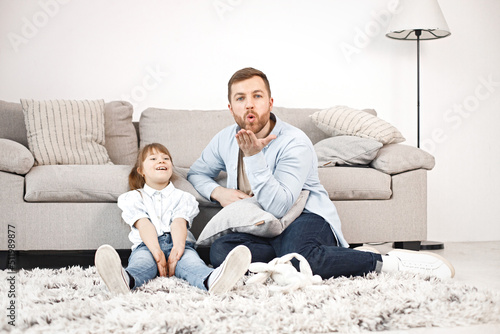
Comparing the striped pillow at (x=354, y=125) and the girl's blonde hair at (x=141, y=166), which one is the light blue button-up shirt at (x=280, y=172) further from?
the striped pillow at (x=354, y=125)

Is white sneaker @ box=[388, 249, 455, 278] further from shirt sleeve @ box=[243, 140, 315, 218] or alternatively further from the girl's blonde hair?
the girl's blonde hair

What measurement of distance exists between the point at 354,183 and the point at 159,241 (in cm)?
103

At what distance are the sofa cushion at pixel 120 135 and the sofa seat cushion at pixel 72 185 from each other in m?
0.64

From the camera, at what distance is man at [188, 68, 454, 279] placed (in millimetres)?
1915

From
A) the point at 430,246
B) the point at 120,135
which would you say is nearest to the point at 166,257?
the point at 120,135

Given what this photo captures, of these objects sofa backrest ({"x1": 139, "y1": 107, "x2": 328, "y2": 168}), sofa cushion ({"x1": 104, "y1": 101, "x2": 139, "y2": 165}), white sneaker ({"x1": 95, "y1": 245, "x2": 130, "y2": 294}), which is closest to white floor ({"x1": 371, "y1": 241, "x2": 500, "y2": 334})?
white sneaker ({"x1": 95, "y1": 245, "x2": 130, "y2": 294})

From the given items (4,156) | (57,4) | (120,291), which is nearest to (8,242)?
(4,156)

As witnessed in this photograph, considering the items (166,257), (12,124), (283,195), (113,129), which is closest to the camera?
(283,195)

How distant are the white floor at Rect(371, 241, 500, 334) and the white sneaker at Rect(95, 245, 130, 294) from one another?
0.78 metres

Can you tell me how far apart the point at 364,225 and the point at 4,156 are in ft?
5.50

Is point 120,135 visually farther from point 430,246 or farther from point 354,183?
point 430,246

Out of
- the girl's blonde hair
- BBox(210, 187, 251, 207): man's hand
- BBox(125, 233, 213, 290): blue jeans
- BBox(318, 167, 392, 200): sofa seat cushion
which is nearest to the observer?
BBox(125, 233, 213, 290): blue jeans

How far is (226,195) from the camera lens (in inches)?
88.8

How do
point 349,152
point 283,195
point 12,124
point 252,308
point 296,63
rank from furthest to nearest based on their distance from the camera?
1. point 296,63
2. point 12,124
3. point 349,152
4. point 283,195
5. point 252,308
